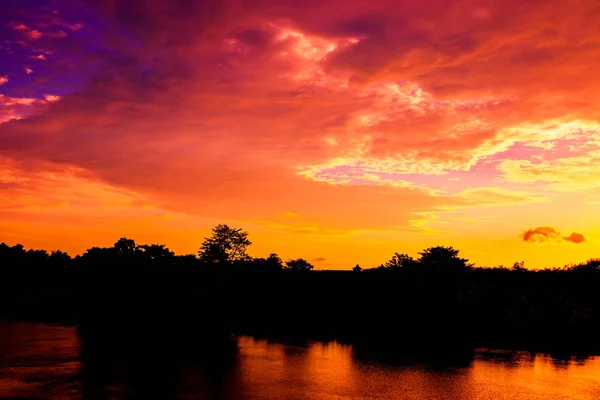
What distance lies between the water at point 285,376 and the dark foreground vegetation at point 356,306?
4352mm

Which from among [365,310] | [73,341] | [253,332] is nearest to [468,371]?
[253,332]

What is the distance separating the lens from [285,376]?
1880cm

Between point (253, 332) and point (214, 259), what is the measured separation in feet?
221

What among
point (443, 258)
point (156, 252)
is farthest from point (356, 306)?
point (156, 252)

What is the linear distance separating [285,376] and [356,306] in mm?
24754

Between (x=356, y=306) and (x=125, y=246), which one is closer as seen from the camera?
(x=356, y=306)

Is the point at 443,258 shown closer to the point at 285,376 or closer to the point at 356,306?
the point at 356,306

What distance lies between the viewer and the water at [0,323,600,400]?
52.2 ft

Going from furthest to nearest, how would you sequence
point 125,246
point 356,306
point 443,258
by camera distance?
point 125,246 < point 443,258 < point 356,306

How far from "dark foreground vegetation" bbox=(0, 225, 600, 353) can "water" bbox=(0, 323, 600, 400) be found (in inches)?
171

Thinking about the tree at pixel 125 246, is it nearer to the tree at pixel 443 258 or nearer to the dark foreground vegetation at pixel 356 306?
the dark foreground vegetation at pixel 356 306

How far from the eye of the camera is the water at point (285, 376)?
15.9 metres

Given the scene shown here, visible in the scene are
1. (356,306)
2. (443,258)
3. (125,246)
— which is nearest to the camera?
(356,306)

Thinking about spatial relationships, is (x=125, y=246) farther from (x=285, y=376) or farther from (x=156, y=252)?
(x=285, y=376)
